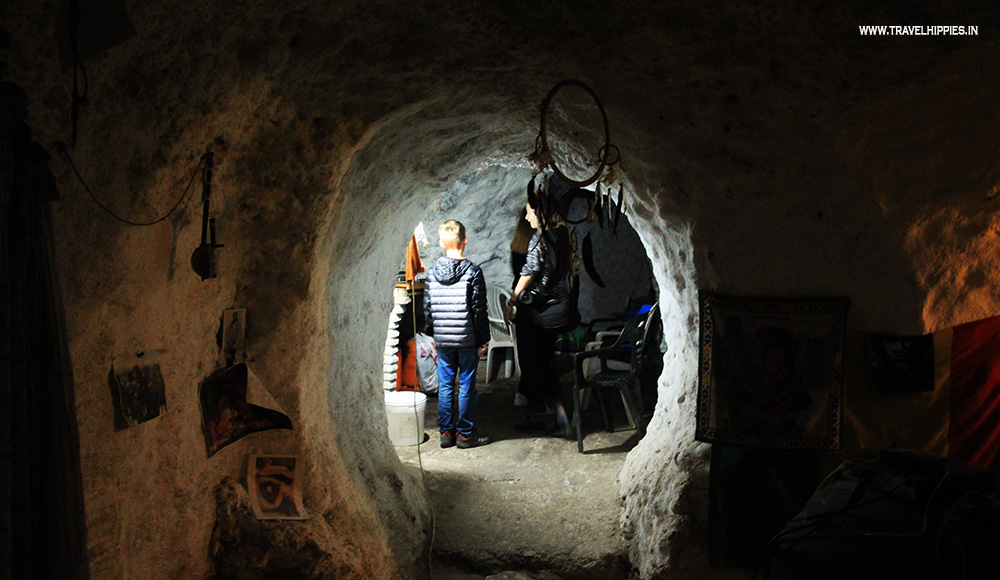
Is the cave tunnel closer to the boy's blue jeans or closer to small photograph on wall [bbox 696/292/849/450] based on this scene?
small photograph on wall [bbox 696/292/849/450]

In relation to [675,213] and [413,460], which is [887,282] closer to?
[675,213]

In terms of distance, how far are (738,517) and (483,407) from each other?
3.49 meters

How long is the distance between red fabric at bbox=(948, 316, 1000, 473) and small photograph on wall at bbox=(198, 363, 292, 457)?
2574 mm

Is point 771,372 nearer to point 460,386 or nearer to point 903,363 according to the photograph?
point 903,363

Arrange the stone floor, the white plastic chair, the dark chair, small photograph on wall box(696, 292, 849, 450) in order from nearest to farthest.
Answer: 1. small photograph on wall box(696, 292, 849, 450)
2. the stone floor
3. the dark chair
4. the white plastic chair

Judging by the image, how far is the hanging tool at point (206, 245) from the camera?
211 cm

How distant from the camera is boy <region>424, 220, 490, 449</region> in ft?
14.9

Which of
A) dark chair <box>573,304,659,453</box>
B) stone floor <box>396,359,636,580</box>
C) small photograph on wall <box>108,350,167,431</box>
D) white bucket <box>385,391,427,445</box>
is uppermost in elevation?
small photograph on wall <box>108,350,167,431</box>

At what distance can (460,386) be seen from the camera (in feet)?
15.4

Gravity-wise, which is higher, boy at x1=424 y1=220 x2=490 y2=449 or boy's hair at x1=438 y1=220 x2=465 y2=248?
boy's hair at x1=438 y1=220 x2=465 y2=248

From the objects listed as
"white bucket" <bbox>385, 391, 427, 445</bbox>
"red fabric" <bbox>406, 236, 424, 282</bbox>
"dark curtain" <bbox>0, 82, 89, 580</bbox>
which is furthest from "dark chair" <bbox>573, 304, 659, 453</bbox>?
"dark curtain" <bbox>0, 82, 89, 580</bbox>

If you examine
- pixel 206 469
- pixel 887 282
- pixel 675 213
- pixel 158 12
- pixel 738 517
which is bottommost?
pixel 738 517

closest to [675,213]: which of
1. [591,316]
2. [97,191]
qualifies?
[97,191]

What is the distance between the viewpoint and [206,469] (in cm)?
236
